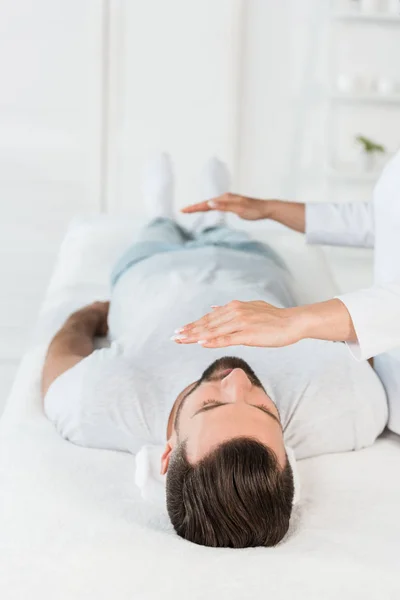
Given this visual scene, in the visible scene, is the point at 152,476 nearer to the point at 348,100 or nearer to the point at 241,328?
the point at 241,328

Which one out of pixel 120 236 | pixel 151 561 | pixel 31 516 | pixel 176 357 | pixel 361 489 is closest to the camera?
pixel 151 561

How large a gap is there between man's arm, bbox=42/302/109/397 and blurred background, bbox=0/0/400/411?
181cm

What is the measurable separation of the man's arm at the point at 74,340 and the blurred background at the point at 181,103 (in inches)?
71.1

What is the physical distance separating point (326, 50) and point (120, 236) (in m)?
1.87

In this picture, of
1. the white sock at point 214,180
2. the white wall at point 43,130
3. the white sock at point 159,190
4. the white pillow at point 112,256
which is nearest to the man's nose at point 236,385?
the white pillow at point 112,256

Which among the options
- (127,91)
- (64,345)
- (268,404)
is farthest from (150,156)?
(268,404)

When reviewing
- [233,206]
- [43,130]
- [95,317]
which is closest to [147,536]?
[95,317]

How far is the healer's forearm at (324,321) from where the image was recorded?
1239 mm

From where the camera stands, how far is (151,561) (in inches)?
48.2

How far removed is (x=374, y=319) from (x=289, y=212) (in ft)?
3.00

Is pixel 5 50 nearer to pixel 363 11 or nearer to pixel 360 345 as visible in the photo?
pixel 363 11

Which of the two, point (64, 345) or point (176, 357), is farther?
point (64, 345)

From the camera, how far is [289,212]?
2.19 m

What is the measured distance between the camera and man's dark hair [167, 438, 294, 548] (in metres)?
1.25
